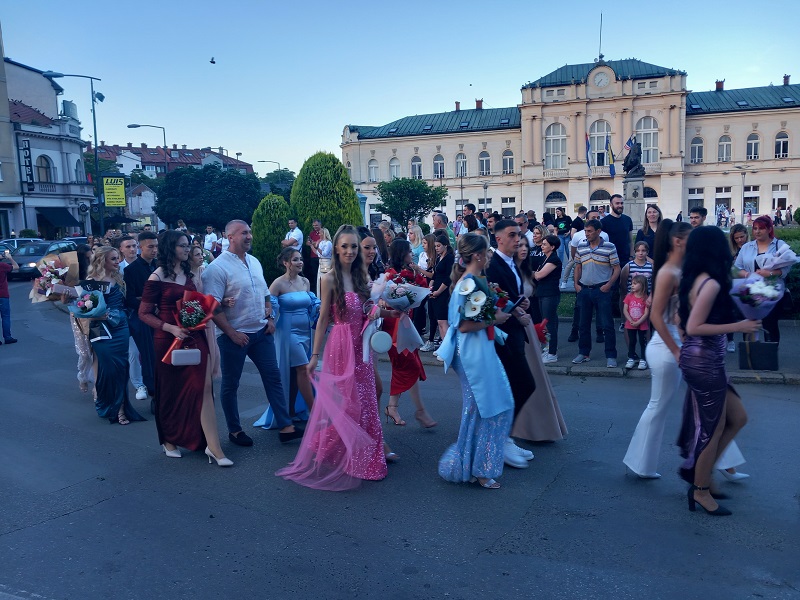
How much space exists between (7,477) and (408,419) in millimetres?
3832

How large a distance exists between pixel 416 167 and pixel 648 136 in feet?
80.5

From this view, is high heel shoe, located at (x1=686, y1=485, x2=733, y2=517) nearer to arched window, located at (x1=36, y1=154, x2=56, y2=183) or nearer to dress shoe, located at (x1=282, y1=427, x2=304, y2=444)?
dress shoe, located at (x1=282, y1=427, x2=304, y2=444)

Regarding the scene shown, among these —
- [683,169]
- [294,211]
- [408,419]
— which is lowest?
[408,419]

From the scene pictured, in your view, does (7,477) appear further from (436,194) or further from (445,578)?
(436,194)

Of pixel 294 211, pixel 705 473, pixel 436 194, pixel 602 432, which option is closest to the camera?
pixel 705 473

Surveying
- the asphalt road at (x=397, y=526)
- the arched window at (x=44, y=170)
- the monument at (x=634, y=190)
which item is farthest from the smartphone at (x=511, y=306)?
the arched window at (x=44, y=170)

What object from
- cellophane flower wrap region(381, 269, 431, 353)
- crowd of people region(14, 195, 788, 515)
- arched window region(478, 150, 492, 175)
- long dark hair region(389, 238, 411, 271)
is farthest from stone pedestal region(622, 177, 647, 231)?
arched window region(478, 150, 492, 175)

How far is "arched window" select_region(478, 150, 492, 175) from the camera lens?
236 ft

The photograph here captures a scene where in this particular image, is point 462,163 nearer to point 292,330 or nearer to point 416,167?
point 416,167

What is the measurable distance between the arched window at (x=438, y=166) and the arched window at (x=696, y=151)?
2555cm

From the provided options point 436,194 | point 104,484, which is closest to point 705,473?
point 104,484

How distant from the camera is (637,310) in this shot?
881 cm

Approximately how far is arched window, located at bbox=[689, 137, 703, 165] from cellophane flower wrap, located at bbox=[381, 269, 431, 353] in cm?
6701

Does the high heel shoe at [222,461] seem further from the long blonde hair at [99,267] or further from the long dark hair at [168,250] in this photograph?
the long blonde hair at [99,267]
